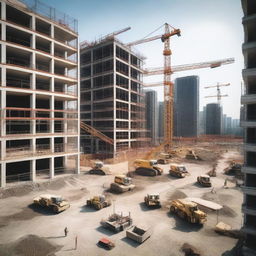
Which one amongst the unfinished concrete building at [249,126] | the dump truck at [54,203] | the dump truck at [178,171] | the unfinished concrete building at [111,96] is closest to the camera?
the unfinished concrete building at [249,126]

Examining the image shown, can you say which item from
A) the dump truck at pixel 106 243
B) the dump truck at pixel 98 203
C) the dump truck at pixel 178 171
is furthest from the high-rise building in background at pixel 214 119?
the dump truck at pixel 106 243

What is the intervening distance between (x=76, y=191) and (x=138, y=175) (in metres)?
13.4

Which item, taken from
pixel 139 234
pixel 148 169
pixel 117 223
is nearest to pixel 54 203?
pixel 117 223

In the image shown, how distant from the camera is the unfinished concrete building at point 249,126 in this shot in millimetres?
13672

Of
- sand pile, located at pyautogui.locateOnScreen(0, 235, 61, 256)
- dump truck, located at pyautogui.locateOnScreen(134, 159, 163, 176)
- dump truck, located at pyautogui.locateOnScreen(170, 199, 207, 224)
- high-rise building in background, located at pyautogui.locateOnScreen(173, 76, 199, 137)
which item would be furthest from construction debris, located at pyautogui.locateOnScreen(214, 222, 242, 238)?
high-rise building in background, located at pyautogui.locateOnScreen(173, 76, 199, 137)

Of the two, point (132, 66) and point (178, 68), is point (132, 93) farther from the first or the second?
point (178, 68)

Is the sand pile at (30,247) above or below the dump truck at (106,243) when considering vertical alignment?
below

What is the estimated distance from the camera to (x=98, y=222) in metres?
18.4

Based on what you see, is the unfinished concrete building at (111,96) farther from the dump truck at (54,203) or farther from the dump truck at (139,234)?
the dump truck at (139,234)

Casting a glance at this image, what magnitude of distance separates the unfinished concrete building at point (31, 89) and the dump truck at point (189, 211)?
2294 cm

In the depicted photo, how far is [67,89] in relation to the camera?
4038cm

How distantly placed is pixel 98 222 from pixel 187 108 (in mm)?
131143

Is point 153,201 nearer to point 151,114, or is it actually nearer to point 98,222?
point 98,222

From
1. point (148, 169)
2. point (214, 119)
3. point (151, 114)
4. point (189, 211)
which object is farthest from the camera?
point (214, 119)
